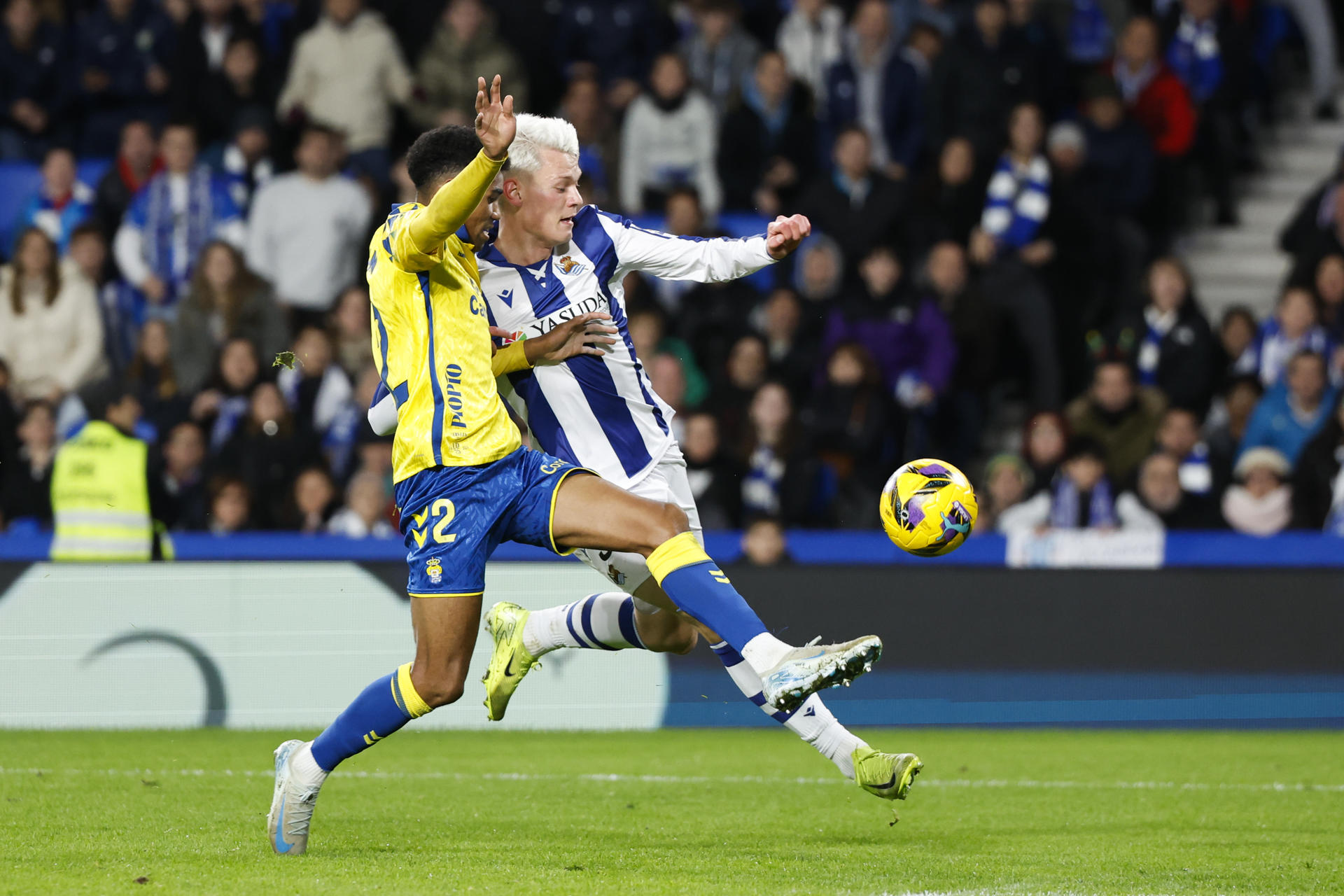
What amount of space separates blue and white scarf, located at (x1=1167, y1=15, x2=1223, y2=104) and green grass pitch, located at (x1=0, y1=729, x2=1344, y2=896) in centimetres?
661

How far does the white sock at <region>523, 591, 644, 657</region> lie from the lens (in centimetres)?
698

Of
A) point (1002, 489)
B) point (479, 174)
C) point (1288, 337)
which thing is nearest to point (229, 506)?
point (1002, 489)

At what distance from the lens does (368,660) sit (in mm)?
10625

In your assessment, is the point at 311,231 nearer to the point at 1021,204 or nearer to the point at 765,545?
the point at 765,545

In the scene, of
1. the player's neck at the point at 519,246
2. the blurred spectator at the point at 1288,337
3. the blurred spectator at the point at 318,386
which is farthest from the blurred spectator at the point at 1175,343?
the player's neck at the point at 519,246

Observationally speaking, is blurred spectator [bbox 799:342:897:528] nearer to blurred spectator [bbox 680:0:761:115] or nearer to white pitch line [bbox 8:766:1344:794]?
blurred spectator [bbox 680:0:761:115]

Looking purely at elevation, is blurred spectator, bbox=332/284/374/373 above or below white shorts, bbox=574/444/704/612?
below

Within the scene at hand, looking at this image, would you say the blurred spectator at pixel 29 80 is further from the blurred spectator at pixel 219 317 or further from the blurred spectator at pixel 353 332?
the blurred spectator at pixel 353 332

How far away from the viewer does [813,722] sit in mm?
6305

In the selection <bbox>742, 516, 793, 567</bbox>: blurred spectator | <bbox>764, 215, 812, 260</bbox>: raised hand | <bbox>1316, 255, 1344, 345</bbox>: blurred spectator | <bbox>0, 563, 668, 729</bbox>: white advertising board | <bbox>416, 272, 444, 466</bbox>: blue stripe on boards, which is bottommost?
<bbox>0, 563, 668, 729</bbox>: white advertising board

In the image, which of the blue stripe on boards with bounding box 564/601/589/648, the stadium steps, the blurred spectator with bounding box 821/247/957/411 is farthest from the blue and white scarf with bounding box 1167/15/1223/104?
the blue stripe on boards with bounding box 564/601/589/648

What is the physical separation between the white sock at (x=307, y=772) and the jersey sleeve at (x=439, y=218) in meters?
1.63

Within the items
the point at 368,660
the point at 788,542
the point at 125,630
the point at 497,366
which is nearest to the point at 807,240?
the point at 788,542

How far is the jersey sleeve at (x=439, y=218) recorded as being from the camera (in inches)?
216
